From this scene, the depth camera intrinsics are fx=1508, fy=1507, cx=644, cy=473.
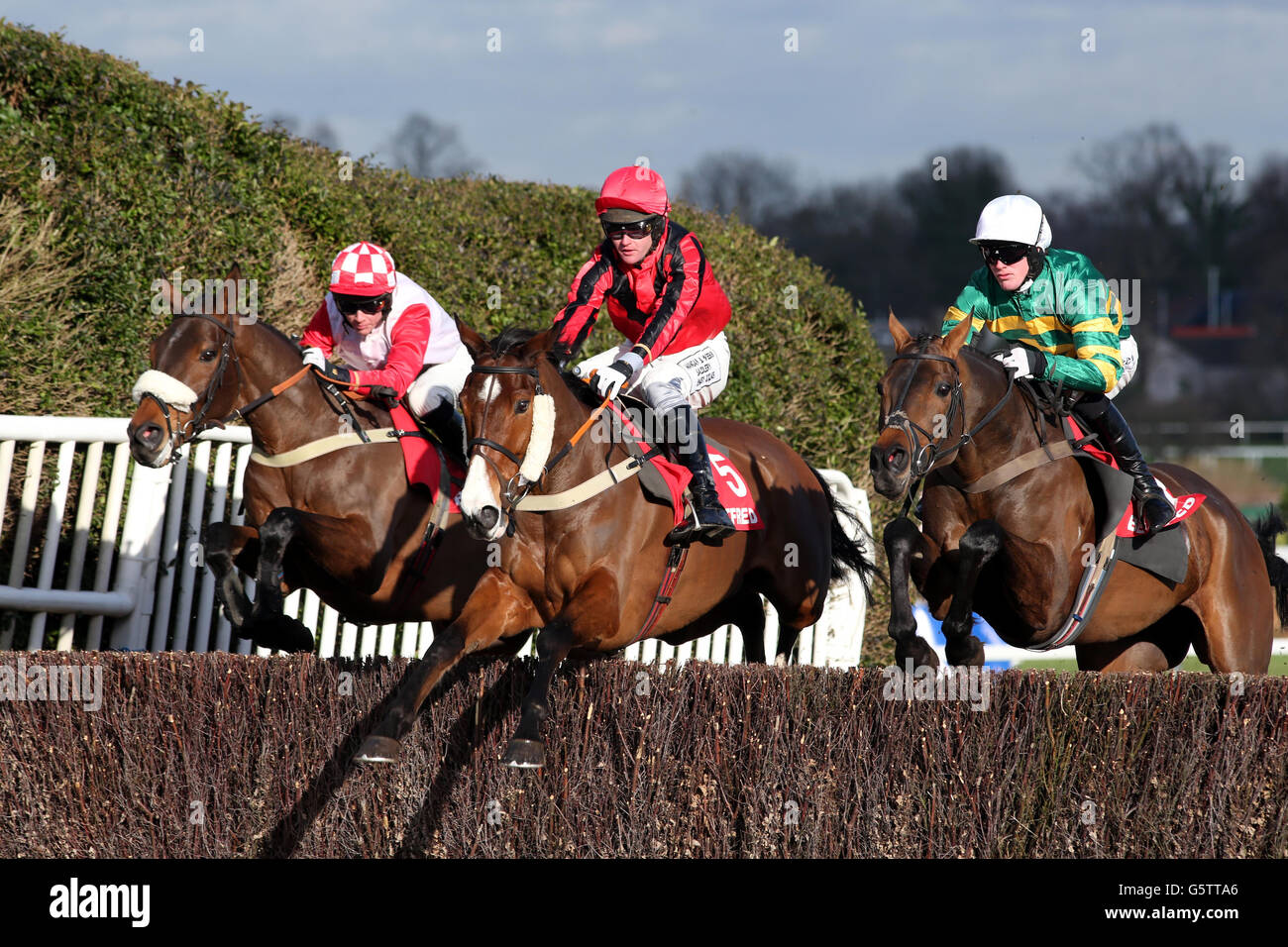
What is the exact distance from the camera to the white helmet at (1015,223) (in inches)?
219

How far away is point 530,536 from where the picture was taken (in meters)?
4.82

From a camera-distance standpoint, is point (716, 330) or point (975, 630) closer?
point (716, 330)

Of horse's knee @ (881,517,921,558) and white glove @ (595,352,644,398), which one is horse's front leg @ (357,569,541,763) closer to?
white glove @ (595,352,644,398)

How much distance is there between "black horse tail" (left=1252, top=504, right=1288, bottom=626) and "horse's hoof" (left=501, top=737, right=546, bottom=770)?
4.09 metres

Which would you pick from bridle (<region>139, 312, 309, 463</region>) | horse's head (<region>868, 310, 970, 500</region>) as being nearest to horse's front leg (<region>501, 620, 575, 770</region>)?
horse's head (<region>868, 310, 970, 500</region>)

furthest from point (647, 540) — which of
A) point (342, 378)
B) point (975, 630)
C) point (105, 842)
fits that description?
point (975, 630)

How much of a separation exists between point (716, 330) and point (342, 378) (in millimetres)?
1477

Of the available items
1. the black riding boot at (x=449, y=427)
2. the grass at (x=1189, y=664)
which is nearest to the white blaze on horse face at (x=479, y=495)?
the black riding boot at (x=449, y=427)

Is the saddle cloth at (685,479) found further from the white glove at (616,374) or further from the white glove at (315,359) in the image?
the white glove at (315,359)

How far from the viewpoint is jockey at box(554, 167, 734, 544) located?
528 centimetres

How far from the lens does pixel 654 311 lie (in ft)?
18.4
